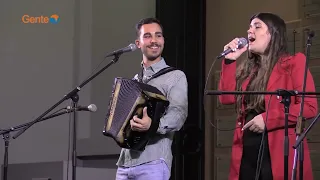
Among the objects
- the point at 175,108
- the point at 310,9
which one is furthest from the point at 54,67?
the point at 310,9

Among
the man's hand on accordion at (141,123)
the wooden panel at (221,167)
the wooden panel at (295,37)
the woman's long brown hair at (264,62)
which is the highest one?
the wooden panel at (295,37)

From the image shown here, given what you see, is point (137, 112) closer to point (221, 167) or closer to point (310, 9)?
point (310, 9)

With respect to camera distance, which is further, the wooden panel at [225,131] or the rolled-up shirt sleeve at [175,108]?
the wooden panel at [225,131]

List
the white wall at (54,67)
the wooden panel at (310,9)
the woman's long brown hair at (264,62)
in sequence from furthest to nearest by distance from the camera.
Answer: the white wall at (54,67), the wooden panel at (310,9), the woman's long brown hair at (264,62)

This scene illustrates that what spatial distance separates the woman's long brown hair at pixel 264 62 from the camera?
240 centimetres

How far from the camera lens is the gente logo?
4211 mm

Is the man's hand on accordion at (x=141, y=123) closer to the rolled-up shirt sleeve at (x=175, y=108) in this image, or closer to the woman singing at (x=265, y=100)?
the rolled-up shirt sleeve at (x=175, y=108)

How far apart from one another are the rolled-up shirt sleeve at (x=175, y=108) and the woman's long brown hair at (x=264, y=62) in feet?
0.94

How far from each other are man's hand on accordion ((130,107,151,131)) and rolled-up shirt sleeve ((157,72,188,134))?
10 cm

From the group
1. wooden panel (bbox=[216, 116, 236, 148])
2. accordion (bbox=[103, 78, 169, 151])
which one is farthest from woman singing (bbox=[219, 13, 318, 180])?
wooden panel (bbox=[216, 116, 236, 148])

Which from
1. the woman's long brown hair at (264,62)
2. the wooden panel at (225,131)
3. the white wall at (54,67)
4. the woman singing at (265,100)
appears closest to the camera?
the woman singing at (265,100)

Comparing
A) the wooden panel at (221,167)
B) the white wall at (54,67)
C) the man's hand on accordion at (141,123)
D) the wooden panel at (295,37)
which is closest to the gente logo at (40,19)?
the white wall at (54,67)

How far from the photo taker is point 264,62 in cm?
245

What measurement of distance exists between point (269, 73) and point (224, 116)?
195 centimetres
